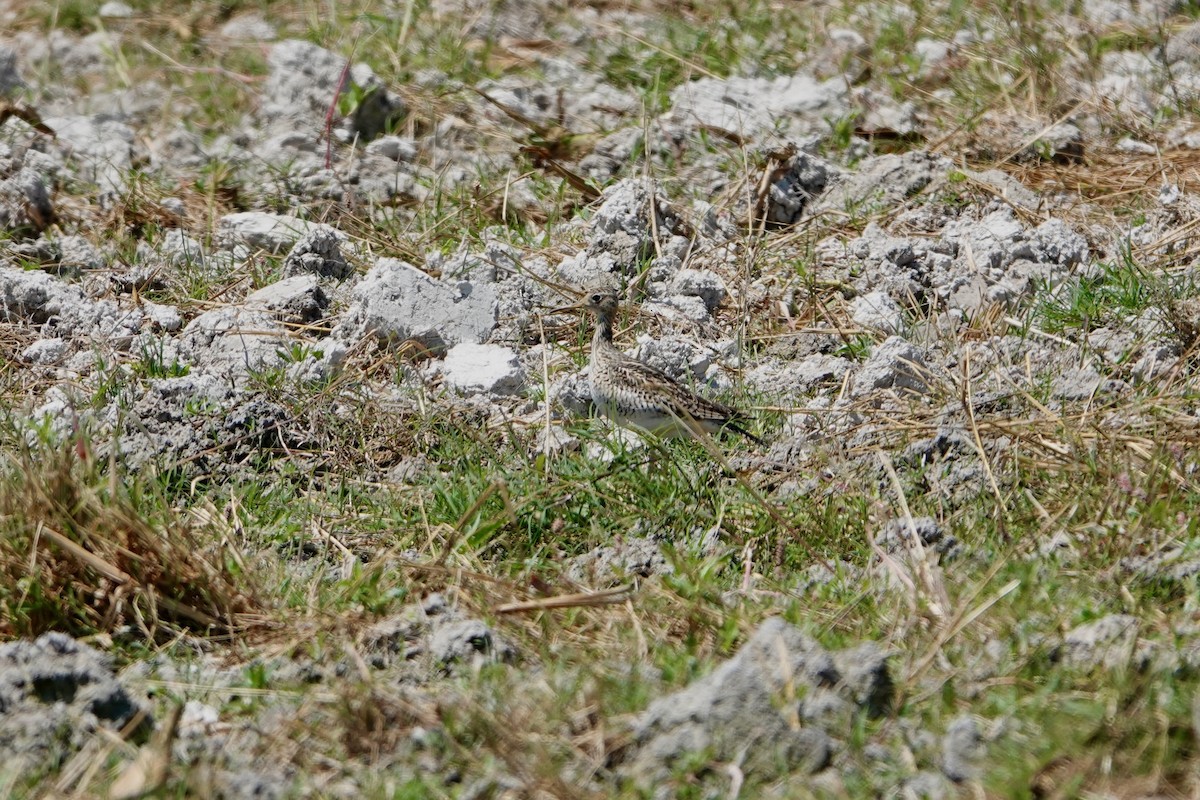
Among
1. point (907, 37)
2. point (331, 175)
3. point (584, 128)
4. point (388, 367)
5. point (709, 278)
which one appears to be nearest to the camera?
point (388, 367)

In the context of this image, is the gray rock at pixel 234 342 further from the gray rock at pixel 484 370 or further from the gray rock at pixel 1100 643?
the gray rock at pixel 1100 643

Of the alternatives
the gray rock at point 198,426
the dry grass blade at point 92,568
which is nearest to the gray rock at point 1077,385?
the gray rock at point 198,426

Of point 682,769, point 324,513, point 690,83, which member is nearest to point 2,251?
point 324,513

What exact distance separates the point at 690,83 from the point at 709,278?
74.7 inches

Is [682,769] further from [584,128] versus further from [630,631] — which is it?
[584,128]

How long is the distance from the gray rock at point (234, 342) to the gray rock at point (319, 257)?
32 cm

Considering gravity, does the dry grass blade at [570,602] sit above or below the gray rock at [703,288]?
above

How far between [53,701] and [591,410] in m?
2.23

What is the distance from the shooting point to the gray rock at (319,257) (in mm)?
5875

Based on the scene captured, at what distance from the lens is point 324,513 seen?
15.3 feet

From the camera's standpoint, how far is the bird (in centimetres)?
486

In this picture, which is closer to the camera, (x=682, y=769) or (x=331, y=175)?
(x=682, y=769)

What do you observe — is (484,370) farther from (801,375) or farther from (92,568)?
(92,568)

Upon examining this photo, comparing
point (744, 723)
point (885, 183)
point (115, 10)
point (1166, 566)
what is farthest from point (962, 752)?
point (115, 10)
